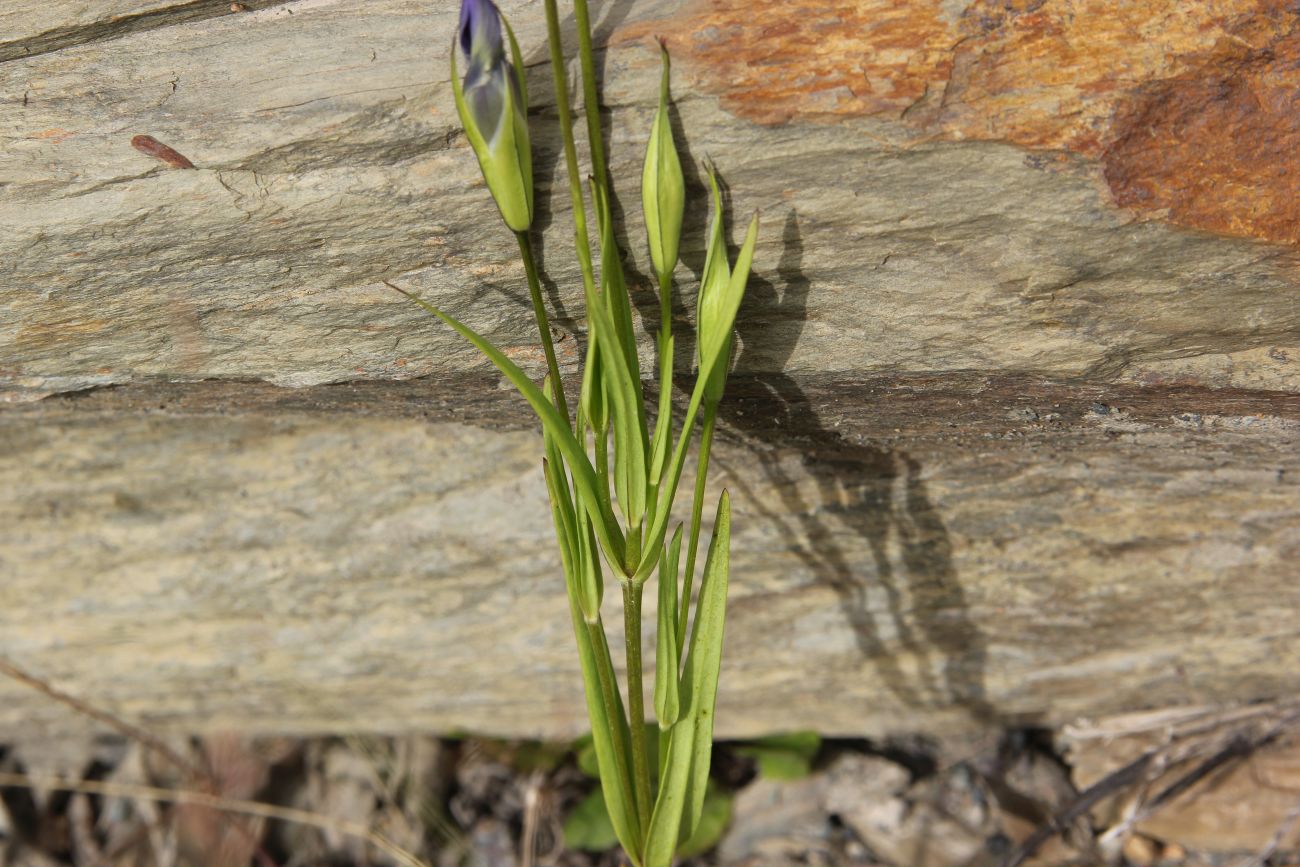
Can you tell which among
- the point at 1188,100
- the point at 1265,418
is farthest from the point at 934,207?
the point at 1265,418

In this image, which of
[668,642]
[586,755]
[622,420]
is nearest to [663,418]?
[622,420]

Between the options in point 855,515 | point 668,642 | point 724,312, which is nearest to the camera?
point 724,312

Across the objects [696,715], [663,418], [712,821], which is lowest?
[712,821]

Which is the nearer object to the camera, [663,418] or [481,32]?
[481,32]

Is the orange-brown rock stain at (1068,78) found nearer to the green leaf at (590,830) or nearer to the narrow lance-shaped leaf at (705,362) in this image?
the narrow lance-shaped leaf at (705,362)

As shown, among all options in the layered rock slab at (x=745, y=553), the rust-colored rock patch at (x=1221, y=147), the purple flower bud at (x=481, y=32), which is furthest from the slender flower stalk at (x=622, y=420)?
the rust-colored rock patch at (x=1221, y=147)

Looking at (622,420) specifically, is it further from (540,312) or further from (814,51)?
(814,51)

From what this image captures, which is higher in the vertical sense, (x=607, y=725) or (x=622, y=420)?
(x=622, y=420)
